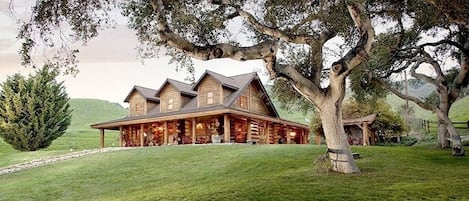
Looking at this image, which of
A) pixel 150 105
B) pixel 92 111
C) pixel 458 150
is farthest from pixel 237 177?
pixel 92 111

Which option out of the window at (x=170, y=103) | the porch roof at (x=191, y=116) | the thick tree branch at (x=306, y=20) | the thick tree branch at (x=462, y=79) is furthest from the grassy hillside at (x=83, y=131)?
the thick tree branch at (x=462, y=79)

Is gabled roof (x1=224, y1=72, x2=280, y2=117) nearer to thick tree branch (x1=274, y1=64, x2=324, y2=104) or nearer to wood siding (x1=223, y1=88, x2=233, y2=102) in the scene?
wood siding (x1=223, y1=88, x2=233, y2=102)

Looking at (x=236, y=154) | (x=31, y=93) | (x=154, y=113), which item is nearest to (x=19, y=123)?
(x=31, y=93)

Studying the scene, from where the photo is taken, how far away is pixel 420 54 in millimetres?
21609

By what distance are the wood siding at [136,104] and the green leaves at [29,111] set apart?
7.59 m

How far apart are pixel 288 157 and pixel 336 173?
6377 millimetres

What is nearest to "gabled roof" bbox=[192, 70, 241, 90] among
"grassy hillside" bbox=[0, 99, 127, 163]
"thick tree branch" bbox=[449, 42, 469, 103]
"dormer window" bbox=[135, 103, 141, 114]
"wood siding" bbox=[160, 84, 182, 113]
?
"wood siding" bbox=[160, 84, 182, 113]

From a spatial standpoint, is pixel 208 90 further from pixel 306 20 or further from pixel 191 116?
pixel 306 20

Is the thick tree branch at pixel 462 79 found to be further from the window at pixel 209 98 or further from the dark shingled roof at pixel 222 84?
the window at pixel 209 98

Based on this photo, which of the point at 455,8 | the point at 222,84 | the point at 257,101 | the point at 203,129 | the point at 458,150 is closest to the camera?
the point at 455,8

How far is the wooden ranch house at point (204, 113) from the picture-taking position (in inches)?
1321

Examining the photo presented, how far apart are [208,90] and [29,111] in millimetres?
17904

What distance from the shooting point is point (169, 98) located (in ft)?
122

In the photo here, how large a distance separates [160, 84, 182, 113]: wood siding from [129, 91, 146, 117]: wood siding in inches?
110
